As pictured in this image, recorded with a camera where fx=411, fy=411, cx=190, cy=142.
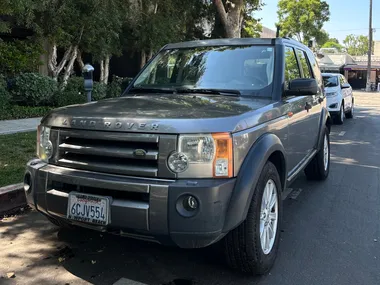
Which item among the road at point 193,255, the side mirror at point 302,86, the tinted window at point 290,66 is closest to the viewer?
the road at point 193,255

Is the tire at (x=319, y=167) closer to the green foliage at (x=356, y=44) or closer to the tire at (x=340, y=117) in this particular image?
the tire at (x=340, y=117)

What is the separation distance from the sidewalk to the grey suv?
5814 millimetres

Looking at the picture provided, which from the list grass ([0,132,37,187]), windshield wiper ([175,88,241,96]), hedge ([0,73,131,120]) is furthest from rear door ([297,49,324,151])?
hedge ([0,73,131,120])

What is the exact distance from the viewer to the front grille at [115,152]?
2.79 meters

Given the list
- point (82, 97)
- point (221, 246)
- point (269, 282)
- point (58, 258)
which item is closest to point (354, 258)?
point (269, 282)

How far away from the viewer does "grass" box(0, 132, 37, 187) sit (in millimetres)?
5339

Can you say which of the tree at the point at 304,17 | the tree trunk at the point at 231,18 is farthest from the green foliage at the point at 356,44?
the tree trunk at the point at 231,18

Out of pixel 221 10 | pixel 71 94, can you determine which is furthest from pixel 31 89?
pixel 221 10

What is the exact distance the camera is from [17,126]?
938cm

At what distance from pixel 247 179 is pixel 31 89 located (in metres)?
10.1

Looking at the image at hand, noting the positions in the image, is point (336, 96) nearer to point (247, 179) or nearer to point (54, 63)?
point (54, 63)

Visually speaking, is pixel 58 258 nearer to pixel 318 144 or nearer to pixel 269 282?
pixel 269 282

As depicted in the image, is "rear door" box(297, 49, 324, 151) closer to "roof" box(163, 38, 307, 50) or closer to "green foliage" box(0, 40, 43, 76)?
"roof" box(163, 38, 307, 50)

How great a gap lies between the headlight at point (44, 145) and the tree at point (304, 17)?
42.1 metres
